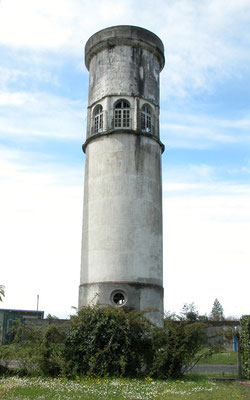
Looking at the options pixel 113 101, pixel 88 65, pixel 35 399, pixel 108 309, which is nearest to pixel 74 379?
pixel 108 309

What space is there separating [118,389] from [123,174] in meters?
12.0

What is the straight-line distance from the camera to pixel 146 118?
2350 centimetres

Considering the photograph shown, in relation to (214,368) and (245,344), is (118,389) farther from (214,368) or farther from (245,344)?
(214,368)

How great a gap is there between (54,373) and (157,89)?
16605 millimetres

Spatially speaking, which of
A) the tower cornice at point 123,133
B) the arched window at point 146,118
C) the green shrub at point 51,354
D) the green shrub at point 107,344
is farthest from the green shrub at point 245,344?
the arched window at point 146,118

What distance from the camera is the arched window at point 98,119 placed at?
2352 centimetres

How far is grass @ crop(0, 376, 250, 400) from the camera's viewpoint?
10.6 metres

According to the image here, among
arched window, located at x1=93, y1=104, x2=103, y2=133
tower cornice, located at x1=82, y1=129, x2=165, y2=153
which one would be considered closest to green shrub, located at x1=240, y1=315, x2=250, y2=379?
tower cornice, located at x1=82, y1=129, x2=165, y2=153

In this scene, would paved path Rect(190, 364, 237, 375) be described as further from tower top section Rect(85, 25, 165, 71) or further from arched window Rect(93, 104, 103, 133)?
tower top section Rect(85, 25, 165, 71)

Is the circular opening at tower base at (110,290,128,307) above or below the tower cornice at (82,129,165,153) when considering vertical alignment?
below

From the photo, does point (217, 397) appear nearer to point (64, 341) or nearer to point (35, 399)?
point (35, 399)

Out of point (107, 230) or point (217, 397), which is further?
point (107, 230)

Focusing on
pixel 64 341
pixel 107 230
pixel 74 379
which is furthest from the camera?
pixel 107 230

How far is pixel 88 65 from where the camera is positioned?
25625mm
